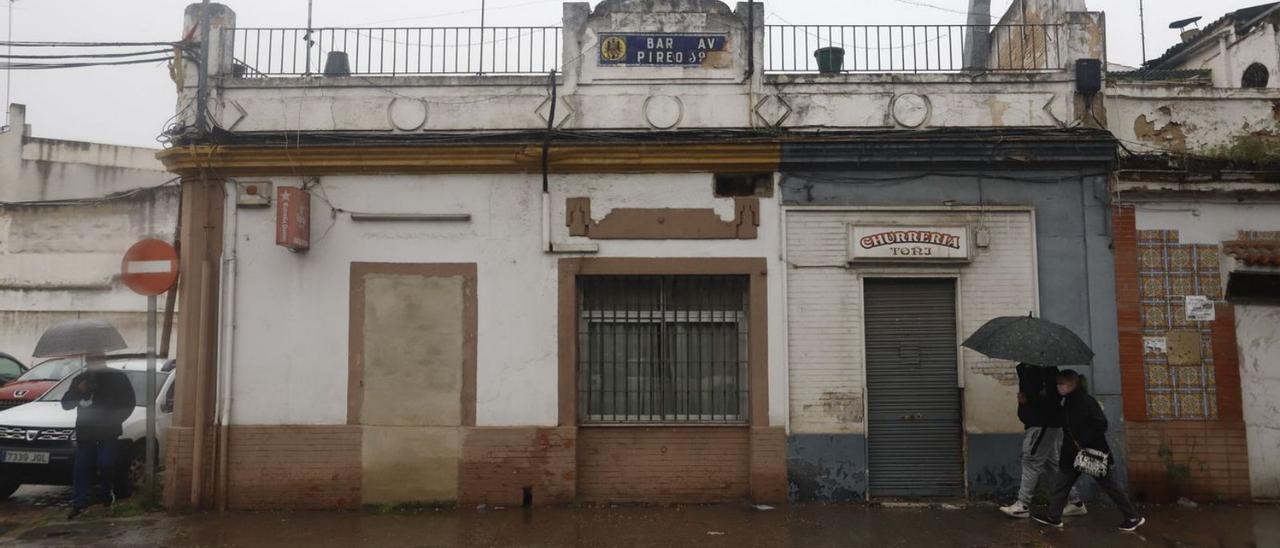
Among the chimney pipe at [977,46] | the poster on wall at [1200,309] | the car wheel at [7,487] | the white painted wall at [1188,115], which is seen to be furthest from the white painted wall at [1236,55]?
the car wheel at [7,487]

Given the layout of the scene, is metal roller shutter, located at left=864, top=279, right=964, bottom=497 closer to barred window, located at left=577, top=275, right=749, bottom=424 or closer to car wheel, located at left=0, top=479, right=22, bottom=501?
barred window, located at left=577, top=275, right=749, bottom=424

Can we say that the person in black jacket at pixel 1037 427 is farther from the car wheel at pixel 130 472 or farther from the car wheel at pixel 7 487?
the car wheel at pixel 7 487

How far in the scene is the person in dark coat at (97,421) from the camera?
8.80 metres

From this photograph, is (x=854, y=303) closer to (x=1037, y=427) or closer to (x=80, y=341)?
(x=1037, y=427)

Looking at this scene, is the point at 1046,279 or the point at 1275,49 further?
the point at 1275,49

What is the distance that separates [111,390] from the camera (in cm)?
908

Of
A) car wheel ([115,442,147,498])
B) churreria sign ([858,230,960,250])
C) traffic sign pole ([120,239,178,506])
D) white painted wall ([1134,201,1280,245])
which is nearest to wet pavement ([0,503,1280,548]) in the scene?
car wheel ([115,442,147,498])

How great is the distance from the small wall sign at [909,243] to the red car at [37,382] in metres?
11.6

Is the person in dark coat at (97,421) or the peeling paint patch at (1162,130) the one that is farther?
the peeling paint patch at (1162,130)

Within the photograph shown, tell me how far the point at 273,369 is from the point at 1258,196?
403 inches

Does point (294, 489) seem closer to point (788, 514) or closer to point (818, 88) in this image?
point (788, 514)

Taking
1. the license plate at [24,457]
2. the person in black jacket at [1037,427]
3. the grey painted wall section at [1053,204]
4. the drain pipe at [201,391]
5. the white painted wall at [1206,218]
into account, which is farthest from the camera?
the license plate at [24,457]

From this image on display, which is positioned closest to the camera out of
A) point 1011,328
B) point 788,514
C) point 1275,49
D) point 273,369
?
point 1011,328

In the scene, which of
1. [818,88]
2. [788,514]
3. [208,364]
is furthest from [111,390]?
[818,88]
